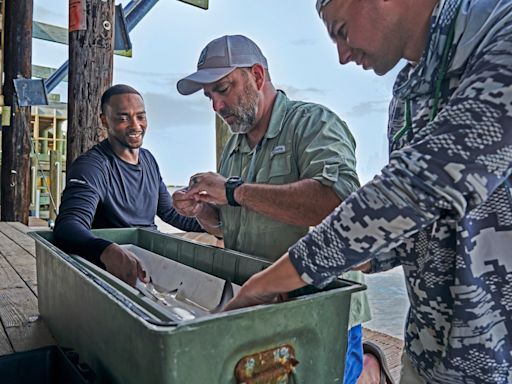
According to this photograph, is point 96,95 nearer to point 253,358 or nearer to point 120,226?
point 120,226

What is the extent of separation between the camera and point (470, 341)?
2.47ft

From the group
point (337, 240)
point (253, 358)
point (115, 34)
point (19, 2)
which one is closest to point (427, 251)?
point (337, 240)

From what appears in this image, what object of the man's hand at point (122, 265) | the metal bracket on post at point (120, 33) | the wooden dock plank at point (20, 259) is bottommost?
the wooden dock plank at point (20, 259)

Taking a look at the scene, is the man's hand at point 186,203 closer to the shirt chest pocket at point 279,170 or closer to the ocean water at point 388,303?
the shirt chest pocket at point 279,170

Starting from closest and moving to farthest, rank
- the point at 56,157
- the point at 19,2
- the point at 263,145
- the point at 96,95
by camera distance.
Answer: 1. the point at 263,145
2. the point at 96,95
3. the point at 19,2
4. the point at 56,157

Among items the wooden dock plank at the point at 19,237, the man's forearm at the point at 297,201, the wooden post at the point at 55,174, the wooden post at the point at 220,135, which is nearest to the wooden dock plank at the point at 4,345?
the man's forearm at the point at 297,201

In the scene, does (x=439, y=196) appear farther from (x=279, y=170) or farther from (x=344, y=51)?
(x=279, y=170)

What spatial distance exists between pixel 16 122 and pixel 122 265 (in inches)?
176

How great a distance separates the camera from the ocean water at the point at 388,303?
284 centimetres

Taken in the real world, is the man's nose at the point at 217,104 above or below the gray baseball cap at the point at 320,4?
below

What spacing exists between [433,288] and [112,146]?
5.26 ft

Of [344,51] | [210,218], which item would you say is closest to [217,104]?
[210,218]

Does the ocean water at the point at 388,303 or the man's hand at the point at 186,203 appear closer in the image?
the man's hand at the point at 186,203

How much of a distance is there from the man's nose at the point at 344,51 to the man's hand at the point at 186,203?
0.76m
